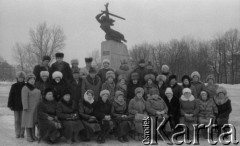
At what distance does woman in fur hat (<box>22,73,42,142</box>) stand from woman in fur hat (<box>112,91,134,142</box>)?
1792mm

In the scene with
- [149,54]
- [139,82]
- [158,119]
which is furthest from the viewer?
[149,54]

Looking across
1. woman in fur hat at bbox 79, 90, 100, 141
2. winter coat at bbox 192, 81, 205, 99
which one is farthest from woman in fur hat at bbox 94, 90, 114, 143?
winter coat at bbox 192, 81, 205, 99

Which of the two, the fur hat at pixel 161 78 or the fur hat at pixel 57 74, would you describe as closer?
the fur hat at pixel 57 74

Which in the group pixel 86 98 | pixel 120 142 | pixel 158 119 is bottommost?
pixel 120 142

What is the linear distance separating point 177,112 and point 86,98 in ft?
7.40

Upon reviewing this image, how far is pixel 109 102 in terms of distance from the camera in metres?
6.63

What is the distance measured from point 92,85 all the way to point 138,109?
1.30 metres

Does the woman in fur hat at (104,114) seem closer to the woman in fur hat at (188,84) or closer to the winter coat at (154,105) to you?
the winter coat at (154,105)

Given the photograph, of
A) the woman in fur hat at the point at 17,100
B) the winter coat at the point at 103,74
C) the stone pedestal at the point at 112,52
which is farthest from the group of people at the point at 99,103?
the stone pedestal at the point at 112,52

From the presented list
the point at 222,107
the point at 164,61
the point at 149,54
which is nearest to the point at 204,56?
the point at 164,61

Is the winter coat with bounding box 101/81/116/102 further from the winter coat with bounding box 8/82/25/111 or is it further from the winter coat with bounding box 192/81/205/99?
the winter coat with bounding box 192/81/205/99

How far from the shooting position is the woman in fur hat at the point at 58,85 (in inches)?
248

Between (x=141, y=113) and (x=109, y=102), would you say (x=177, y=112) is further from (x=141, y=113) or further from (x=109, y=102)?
(x=109, y=102)

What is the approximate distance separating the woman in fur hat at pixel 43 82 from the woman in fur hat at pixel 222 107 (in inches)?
163
